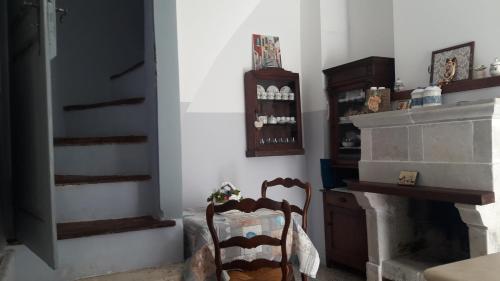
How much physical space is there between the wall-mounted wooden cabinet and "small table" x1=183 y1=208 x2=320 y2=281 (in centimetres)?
153

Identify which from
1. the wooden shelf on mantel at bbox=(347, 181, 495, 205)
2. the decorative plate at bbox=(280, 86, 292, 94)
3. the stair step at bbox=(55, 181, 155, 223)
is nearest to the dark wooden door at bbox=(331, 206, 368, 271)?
the wooden shelf on mantel at bbox=(347, 181, 495, 205)

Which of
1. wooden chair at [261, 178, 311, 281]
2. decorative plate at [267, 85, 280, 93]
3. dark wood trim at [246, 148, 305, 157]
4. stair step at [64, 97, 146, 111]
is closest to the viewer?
stair step at [64, 97, 146, 111]

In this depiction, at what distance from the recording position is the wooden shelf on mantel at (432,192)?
7.80 ft

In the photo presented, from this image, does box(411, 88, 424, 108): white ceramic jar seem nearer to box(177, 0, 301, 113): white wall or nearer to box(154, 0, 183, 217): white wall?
box(177, 0, 301, 113): white wall

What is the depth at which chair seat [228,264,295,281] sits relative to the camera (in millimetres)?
2362

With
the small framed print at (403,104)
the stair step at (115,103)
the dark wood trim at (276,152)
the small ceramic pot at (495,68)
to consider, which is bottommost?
the dark wood trim at (276,152)

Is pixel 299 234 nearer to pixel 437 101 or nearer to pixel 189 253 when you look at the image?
pixel 189 253

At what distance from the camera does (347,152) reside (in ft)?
13.0

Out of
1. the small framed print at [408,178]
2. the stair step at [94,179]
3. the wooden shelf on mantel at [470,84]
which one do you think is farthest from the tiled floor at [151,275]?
the wooden shelf on mantel at [470,84]

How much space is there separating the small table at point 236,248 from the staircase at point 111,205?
5.0 inches

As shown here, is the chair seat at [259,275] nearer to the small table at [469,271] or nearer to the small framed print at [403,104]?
the small table at [469,271]

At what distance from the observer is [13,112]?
2.36 m

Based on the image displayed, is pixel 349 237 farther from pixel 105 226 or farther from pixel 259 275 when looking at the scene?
pixel 105 226

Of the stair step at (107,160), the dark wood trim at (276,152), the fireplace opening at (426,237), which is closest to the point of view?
the stair step at (107,160)
